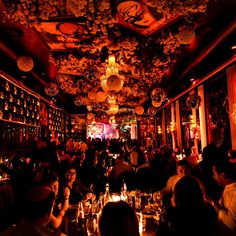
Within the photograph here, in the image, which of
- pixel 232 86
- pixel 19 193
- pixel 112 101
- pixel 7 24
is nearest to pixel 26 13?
pixel 7 24

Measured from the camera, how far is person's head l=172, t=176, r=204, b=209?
202cm

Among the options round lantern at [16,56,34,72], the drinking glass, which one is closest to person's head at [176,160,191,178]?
the drinking glass

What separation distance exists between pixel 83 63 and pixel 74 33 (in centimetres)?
158

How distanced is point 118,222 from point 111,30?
4.16m

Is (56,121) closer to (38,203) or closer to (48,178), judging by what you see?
(48,178)

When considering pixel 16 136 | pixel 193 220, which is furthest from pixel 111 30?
pixel 16 136

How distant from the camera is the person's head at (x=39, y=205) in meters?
1.78

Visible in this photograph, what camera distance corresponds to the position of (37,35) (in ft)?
18.6

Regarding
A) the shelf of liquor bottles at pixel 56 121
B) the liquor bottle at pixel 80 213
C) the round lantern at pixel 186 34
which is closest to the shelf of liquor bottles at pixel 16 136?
the shelf of liquor bottles at pixel 56 121

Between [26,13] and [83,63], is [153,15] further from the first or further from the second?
[83,63]

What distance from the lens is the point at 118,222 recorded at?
1.40m

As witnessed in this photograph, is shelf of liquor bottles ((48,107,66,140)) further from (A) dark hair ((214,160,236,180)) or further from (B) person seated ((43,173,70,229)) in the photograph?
(A) dark hair ((214,160,236,180))

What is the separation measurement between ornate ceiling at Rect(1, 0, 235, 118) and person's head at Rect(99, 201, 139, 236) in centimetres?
280

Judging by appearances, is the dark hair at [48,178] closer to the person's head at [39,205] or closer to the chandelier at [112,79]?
the person's head at [39,205]
